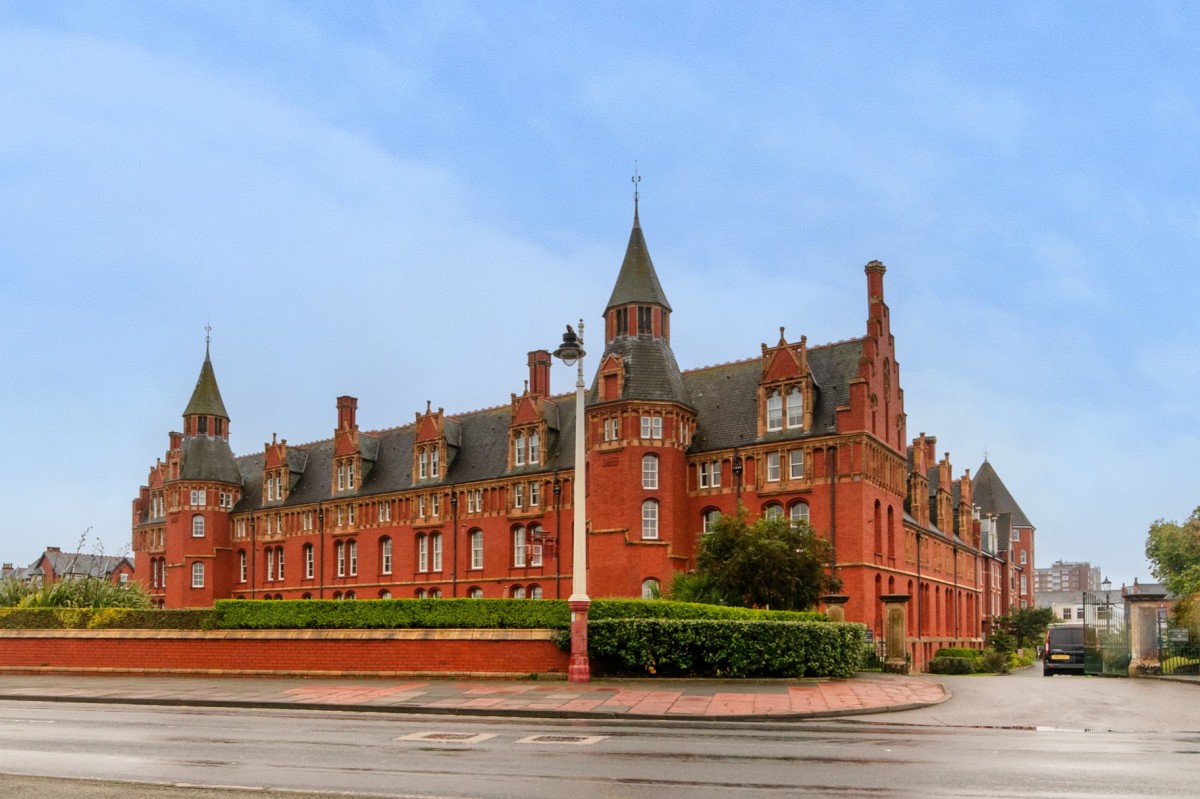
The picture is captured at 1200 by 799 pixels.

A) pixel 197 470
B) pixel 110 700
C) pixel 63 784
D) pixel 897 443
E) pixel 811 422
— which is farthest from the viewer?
pixel 197 470

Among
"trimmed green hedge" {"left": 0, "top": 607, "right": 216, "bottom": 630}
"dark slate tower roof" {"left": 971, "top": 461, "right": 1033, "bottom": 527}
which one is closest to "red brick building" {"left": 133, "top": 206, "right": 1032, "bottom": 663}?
"trimmed green hedge" {"left": 0, "top": 607, "right": 216, "bottom": 630}

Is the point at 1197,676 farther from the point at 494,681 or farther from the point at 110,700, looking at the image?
the point at 110,700

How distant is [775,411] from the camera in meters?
54.8

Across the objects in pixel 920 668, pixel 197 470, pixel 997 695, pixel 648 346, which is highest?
pixel 648 346

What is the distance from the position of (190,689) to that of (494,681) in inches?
308

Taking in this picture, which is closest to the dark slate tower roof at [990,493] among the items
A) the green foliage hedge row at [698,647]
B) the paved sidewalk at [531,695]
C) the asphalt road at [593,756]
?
the paved sidewalk at [531,695]

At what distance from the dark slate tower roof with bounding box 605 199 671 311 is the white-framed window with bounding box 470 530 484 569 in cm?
1748

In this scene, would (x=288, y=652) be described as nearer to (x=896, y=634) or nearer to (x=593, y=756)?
(x=593, y=756)

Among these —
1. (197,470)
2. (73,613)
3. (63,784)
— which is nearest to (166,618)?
(73,613)

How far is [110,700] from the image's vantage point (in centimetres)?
2658

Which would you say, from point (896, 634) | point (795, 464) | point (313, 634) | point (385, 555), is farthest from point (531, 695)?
point (385, 555)

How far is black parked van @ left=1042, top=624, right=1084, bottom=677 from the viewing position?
1780 inches

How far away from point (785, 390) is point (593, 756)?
4100 centimetres

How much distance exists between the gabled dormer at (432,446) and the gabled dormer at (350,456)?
5345 millimetres
